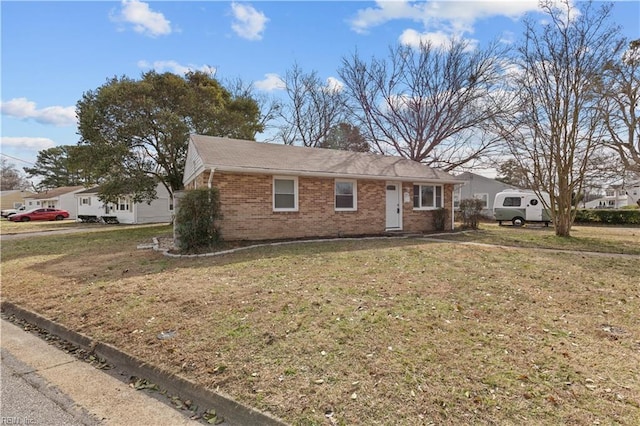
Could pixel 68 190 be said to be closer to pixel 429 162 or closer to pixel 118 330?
pixel 429 162

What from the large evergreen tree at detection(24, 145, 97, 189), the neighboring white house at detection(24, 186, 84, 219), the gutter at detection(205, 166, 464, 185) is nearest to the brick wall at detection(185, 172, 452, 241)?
the gutter at detection(205, 166, 464, 185)

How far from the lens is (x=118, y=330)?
14.7 feet

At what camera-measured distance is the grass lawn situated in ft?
9.03

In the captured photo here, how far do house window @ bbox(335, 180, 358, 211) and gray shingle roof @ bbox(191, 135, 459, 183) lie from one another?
0.48 meters

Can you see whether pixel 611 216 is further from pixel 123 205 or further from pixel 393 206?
pixel 123 205

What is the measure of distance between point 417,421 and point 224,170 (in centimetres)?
986

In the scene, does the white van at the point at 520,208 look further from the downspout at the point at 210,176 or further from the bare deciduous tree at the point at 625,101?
the downspout at the point at 210,176

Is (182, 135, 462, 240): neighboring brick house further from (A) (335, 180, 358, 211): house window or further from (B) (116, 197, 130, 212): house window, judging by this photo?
(B) (116, 197, 130, 212): house window

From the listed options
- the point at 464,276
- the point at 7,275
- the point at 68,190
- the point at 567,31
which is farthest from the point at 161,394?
the point at 68,190

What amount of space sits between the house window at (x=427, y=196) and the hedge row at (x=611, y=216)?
16096 mm

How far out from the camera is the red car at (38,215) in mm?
34406

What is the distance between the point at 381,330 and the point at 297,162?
10117 millimetres

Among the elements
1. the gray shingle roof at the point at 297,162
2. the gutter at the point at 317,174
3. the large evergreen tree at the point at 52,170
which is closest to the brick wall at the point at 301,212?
the gutter at the point at 317,174

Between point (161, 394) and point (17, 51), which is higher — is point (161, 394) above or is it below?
below
